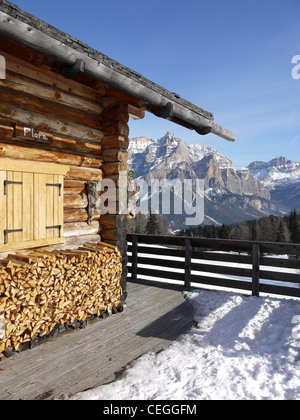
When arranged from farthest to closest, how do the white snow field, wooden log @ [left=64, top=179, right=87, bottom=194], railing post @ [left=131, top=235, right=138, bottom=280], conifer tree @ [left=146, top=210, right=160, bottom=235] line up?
1. conifer tree @ [left=146, top=210, right=160, bottom=235]
2. railing post @ [left=131, top=235, right=138, bottom=280]
3. wooden log @ [left=64, top=179, right=87, bottom=194]
4. the white snow field

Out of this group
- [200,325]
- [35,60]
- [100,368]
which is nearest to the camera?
[100,368]

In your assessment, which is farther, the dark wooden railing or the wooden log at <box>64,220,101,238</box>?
the dark wooden railing

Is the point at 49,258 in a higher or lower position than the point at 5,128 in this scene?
lower

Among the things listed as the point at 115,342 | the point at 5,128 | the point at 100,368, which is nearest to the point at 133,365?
the point at 100,368

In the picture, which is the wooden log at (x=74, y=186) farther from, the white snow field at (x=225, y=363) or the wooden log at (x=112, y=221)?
the white snow field at (x=225, y=363)

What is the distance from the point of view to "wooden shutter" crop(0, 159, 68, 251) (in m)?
4.31

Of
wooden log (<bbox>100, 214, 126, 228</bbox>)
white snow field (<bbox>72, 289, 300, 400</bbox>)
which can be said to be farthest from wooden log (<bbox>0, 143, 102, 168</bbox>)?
white snow field (<bbox>72, 289, 300, 400</bbox>)

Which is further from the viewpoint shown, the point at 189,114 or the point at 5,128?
the point at 189,114

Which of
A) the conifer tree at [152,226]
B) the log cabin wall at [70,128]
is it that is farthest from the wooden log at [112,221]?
the conifer tree at [152,226]

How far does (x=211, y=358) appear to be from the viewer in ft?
13.7

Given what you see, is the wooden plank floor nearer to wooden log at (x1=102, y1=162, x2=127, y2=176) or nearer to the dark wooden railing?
the dark wooden railing

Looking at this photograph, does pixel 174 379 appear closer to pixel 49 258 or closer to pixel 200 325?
pixel 200 325

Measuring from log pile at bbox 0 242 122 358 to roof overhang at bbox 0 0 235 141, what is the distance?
8.62 ft
